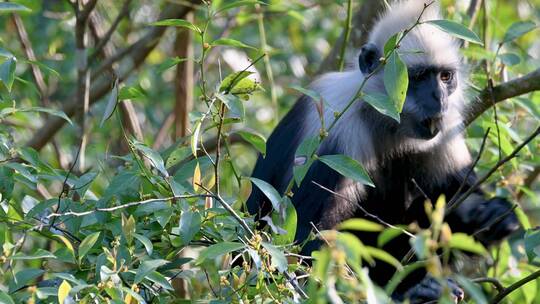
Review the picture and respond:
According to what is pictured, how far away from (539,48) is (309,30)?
2.49 m

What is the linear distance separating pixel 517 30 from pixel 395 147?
107cm

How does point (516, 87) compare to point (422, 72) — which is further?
point (422, 72)

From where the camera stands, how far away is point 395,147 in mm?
5707

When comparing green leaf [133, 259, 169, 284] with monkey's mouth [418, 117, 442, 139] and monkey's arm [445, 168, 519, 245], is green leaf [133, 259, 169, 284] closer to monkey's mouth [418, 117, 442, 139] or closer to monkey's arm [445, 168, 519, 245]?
monkey's mouth [418, 117, 442, 139]

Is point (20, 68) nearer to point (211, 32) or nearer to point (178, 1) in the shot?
point (211, 32)

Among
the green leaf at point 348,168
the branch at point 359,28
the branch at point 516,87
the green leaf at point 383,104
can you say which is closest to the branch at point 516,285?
the green leaf at point 348,168

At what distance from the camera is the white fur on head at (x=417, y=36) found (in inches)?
215

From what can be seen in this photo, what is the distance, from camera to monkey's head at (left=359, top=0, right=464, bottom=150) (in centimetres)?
532

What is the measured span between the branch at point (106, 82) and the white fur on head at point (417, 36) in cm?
169

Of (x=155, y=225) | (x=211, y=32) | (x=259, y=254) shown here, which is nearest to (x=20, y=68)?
(x=211, y=32)

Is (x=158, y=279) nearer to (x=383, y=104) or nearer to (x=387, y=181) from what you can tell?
(x=383, y=104)

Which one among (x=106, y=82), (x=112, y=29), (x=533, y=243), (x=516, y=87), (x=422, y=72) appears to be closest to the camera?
(x=533, y=243)

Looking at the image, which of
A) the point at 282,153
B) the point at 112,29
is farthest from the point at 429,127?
the point at 112,29

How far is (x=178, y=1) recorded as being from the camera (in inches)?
262
